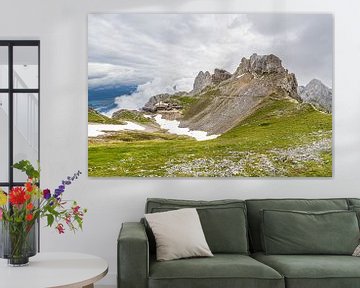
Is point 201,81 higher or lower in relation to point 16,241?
higher

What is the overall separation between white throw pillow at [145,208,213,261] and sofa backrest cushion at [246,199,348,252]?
0.50 metres

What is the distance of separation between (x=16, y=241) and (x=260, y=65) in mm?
2532

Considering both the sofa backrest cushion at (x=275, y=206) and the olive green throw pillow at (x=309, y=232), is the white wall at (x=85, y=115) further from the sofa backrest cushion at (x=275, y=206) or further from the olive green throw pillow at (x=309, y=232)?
the olive green throw pillow at (x=309, y=232)

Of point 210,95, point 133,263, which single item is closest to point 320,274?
point 133,263

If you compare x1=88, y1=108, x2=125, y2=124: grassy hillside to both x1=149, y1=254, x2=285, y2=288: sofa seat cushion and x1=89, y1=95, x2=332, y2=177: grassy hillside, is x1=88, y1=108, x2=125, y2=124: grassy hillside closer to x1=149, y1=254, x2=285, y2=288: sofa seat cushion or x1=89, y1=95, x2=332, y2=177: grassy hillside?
x1=89, y1=95, x2=332, y2=177: grassy hillside

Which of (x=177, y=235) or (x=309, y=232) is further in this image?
(x=309, y=232)

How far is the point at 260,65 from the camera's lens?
5.09 m

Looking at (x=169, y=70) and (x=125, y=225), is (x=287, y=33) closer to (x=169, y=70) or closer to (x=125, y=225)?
(x=169, y=70)

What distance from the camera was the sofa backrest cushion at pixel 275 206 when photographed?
4707 millimetres

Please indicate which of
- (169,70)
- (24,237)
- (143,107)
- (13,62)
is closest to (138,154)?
(143,107)

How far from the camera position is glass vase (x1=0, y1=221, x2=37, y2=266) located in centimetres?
357

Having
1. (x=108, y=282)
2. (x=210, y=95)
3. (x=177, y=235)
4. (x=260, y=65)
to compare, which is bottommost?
(x=108, y=282)

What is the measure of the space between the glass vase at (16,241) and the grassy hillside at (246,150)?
1507 millimetres

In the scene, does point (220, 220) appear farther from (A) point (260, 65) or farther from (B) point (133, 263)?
(A) point (260, 65)
